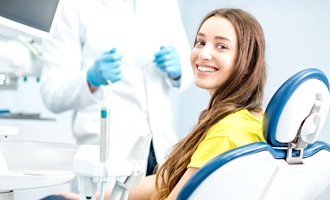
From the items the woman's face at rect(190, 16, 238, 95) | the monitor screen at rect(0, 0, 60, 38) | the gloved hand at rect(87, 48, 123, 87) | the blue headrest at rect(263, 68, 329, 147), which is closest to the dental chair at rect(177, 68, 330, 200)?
the blue headrest at rect(263, 68, 329, 147)

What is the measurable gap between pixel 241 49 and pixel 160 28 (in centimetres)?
97

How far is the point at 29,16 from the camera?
1399 mm

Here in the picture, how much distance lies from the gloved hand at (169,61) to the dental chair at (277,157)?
1132 millimetres

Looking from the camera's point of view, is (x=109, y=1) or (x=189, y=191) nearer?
(x=189, y=191)

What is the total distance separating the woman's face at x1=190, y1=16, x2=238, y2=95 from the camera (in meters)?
1.29

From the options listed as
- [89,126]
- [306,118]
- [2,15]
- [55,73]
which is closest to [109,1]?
[55,73]

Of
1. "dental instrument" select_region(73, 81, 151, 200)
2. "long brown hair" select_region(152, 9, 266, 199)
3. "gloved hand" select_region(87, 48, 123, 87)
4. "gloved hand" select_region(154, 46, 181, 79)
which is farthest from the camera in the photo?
"gloved hand" select_region(154, 46, 181, 79)

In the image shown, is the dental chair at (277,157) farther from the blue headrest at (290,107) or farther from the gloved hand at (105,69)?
the gloved hand at (105,69)

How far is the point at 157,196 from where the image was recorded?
4.25ft

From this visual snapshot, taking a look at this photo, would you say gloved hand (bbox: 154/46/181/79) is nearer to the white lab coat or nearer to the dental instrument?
the white lab coat

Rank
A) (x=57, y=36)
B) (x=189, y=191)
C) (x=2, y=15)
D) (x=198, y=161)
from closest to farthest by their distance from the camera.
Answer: (x=189, y=191), (x=198, y=161), (x=2, y=15), (x=57, y=36)

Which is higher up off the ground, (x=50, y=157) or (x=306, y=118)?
(x=306, y=118)

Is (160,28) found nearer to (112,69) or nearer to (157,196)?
(112,69)

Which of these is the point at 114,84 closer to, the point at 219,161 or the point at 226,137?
the point at 226,137
